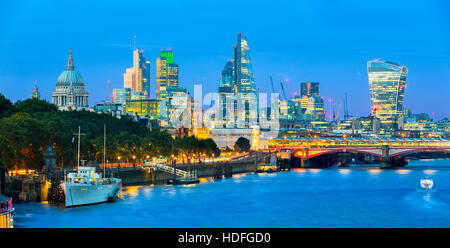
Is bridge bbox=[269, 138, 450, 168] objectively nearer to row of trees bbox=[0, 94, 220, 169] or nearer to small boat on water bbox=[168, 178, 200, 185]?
row of trees bbox=[0, 94, 220, 169]

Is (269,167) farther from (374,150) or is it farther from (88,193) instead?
(88,193)

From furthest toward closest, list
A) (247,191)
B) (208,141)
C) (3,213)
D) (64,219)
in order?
(208,141), (247,191), (64,219), (3,213)

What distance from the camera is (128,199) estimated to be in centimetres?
6297

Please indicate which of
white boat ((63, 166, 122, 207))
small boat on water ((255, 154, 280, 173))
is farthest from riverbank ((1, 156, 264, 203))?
white boat ((63, 166, 122, 207))

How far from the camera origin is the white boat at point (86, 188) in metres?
57.4

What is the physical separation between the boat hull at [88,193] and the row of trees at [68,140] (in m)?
6.70

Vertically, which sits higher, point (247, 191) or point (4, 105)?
point (4, 105)

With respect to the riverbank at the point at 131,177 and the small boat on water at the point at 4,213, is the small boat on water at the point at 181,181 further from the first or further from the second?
the small boat on water at the point at 4,213

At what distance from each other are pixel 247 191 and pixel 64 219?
3007 cm

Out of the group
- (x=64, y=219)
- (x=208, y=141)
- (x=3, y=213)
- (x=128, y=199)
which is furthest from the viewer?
(x=208, y=141)

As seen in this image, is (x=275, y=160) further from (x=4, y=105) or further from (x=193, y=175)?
(x=4, y=105)

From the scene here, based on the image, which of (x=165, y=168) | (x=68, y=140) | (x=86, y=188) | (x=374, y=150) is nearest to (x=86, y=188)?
(x=86, y=188)

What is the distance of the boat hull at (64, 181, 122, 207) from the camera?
188 feet
